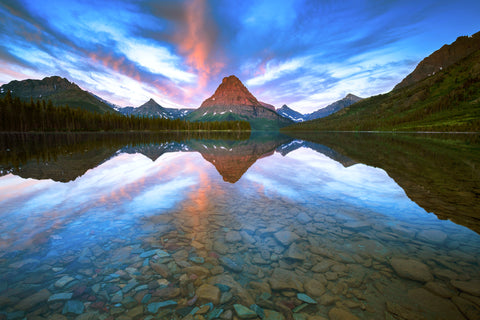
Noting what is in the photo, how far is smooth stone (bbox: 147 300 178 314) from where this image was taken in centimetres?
504

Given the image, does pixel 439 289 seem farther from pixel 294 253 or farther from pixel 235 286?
pixel 235 286

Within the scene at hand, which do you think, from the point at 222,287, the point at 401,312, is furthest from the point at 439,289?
the point at 222,287

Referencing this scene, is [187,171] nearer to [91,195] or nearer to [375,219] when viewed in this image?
[91,195]

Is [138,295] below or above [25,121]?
below

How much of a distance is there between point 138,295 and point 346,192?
47.7ft

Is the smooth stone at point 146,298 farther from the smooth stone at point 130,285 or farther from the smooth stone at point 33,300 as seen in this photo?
the smooth stone at point 33,300

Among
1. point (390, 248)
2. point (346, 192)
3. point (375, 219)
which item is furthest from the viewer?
point (346, 192)

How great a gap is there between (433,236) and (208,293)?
373 inches

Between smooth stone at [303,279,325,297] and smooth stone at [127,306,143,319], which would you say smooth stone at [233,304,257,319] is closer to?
smooth stone at [303,279,325,297]

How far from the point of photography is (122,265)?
273 inches

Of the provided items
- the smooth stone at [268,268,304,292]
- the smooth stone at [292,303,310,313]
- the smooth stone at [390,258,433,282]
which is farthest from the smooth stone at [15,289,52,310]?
the smooth stone at [390,258,433,282]

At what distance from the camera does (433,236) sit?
8.82m

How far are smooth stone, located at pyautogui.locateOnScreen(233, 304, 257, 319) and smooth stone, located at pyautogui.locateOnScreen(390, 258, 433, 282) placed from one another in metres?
4.77

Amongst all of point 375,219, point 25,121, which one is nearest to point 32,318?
point 375,219
